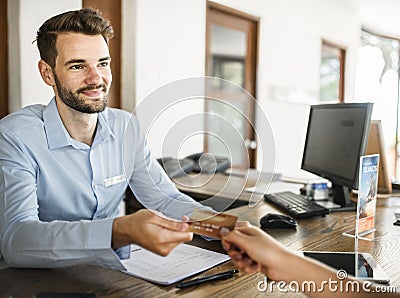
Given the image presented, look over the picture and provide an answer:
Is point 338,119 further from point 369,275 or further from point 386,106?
point 386,106

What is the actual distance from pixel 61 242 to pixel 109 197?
48cm

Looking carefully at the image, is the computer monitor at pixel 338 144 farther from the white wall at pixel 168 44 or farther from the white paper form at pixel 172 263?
the white wall at pixel 168 44

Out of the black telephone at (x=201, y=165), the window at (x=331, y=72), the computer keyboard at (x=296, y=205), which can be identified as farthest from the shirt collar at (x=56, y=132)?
the window at (x=331, y=72)

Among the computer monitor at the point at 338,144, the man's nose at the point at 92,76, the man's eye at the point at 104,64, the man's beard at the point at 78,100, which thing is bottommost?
the computer monitor at the point at 338,144

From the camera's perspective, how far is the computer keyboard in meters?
1.71

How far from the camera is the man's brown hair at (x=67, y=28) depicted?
1438 mm

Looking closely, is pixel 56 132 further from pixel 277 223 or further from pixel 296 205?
pixel 296 205

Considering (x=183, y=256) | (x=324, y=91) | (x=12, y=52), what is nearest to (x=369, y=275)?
(x=183, y=256)

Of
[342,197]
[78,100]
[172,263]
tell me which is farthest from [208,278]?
[342,197]

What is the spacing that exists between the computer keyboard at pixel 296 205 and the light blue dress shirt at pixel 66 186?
437 millimetres

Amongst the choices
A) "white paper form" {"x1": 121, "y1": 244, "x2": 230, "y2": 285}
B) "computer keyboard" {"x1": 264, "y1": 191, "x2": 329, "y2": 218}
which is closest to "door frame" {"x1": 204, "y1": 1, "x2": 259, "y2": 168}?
"computer keyboard" {"x1": 264, "y1": 191, "x2": 329, "y2": 218}

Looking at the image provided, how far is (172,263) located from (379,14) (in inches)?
243

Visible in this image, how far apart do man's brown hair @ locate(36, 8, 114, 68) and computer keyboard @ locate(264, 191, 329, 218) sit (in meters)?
0.92

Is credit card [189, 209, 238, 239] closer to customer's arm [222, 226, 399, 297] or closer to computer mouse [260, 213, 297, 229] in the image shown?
customer's arm [222, 226, 399, 297]
